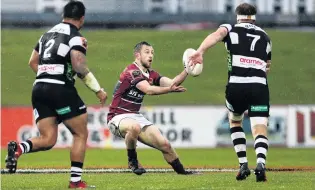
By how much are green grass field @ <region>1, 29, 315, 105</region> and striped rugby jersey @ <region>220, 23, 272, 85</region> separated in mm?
27590

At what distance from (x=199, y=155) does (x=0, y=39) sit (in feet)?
116

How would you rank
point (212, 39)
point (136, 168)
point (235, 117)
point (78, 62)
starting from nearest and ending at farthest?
point (78, 62)
point (212, 39)
point (235, 117)
point (136, 168)

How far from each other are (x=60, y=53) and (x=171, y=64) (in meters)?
41.5

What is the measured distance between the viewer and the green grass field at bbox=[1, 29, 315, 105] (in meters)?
47.4

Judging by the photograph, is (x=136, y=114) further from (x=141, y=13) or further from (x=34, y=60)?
(x=141, y=13)

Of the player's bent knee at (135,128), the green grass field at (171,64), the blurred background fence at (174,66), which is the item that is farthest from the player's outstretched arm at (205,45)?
the green grass field at (171,64)

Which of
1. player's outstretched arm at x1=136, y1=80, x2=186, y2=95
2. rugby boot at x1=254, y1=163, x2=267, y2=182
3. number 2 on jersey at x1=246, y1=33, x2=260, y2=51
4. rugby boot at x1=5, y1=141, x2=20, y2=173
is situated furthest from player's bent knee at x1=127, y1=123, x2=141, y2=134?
rugby boot at x1=5, y1=141, x2=20, y2=173

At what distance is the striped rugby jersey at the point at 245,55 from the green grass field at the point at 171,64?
27.6 m

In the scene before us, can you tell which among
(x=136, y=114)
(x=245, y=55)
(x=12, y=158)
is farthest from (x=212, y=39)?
(x=12, y=158)

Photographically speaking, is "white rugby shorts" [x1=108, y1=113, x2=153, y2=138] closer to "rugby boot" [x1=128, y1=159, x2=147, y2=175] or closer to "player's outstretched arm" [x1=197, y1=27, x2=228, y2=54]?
"rugby boot" [x1=128, y1=159, x2=147, y2=175]

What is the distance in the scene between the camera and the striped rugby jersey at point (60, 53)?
42.7 ft

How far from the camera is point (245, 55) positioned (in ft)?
47.4

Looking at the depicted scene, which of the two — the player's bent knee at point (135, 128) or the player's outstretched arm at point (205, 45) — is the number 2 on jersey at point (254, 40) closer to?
the player's outstretched arm at point (205, 45)

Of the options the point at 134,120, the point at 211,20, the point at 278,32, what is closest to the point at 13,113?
the point at 134,120
